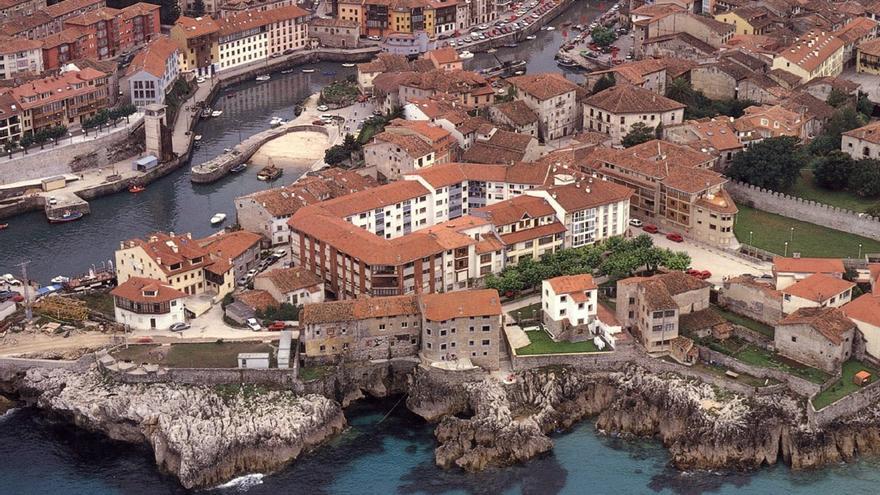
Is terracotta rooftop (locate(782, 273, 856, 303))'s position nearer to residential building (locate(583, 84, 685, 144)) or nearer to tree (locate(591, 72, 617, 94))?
residential building (locate(583, 84, 685, 144))

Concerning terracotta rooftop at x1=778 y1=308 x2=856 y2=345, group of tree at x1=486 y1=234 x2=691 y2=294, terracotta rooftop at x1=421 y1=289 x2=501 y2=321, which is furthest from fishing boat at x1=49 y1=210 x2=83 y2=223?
terracotta rooftop at x1=778 y1=308 x2=856 y2=345

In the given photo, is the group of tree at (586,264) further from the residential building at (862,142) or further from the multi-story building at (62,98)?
the multi-story building at (62,98)

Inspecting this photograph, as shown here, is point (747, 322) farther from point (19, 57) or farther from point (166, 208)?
point (19, 57)

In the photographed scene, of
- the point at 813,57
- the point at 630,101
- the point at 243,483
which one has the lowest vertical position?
the point at 243,483

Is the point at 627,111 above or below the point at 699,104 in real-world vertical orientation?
above

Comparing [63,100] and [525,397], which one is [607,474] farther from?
[63,100]

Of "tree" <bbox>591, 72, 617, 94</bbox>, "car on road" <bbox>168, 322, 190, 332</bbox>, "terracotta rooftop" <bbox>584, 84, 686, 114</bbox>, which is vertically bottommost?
"car on road" <bbox>168, 322, 190, 332</bbox>

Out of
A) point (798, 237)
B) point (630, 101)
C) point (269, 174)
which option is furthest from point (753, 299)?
point (269, 174)

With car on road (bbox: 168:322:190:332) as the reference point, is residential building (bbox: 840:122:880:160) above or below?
above
